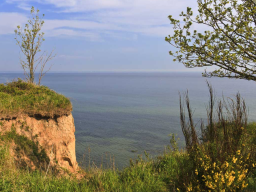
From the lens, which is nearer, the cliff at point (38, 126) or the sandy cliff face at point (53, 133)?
the cliff at point (38, 126)

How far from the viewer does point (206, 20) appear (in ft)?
33.1

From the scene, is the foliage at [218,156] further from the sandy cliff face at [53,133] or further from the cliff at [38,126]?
the sandy cliff face at [53,133]

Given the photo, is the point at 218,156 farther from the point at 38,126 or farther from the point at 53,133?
the point at 38,126

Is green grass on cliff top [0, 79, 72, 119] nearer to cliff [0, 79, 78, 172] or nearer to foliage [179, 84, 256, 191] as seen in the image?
cliff [0, 79, 78, 172]

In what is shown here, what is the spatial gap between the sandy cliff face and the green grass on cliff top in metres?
0.35

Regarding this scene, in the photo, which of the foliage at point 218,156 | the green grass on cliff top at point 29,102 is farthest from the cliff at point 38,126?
the foliage at point 218,156

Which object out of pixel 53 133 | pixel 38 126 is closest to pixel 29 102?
pixel 38 126

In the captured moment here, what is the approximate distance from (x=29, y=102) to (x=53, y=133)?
2.14 m

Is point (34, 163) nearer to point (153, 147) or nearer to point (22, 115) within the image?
point (22, 115)

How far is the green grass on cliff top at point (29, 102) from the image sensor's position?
11.6 metres

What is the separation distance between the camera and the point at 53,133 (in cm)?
1279

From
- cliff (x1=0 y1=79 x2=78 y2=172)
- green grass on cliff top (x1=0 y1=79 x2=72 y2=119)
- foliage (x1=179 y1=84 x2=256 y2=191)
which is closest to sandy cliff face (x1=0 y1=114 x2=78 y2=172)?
cliff (x1=0 y1=79 x2=78 y2=172)

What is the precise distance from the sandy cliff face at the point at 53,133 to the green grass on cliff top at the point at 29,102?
14.0 inches

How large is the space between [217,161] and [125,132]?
19.7 metres
